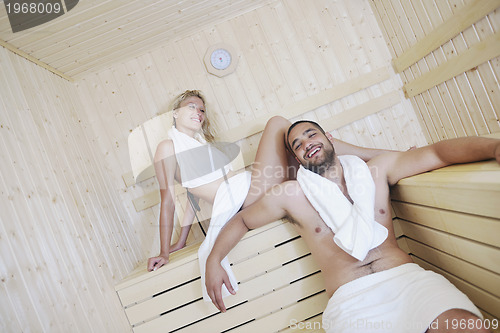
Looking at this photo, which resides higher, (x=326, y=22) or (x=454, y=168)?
(x=326, y=22)

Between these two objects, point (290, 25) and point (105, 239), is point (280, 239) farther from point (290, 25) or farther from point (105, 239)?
point (290, 25)

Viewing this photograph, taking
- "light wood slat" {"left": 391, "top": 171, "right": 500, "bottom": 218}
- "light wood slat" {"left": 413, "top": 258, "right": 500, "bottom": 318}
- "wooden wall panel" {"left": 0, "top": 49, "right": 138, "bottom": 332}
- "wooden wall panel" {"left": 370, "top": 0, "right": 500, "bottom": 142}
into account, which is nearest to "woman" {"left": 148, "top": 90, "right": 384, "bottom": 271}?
"wooden wall panel" {"left": 0, "top": 49, "right": 138, "bottom": 332}

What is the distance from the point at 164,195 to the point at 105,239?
0.64 m

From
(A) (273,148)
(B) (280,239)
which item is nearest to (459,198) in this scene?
(B) (280,239)

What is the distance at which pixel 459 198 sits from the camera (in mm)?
1229

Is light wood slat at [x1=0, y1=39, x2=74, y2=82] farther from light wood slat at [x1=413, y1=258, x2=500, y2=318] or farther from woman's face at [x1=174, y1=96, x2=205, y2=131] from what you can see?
light wood slat at [x1=413, y1=258, x2=500, y2=318]

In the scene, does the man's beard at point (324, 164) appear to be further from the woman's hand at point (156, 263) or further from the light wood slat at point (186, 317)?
the woman's hand at point (156, 263)

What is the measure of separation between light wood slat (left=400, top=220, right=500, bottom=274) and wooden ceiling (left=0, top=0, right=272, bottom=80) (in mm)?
2167

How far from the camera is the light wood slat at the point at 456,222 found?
3.73ft

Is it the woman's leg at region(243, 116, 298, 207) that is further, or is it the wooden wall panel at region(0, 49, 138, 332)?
the woman's leg at region(243, 116, 298, 207)

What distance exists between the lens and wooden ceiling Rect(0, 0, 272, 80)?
7.10 feet

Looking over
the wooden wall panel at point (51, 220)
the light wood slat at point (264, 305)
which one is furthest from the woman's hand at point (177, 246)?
the light wood slat at point (264, 305)

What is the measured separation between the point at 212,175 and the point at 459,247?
4.65 feet

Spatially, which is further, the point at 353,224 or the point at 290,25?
the point at 290,25
